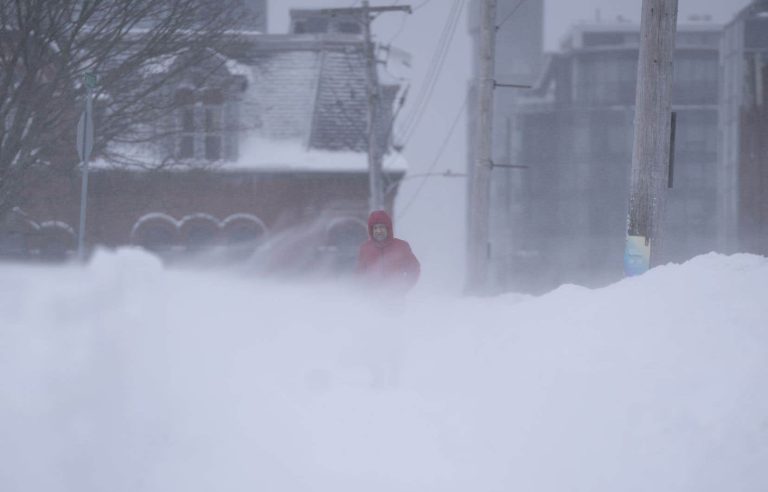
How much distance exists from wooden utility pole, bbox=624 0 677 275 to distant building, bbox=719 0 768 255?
33280 millimetres

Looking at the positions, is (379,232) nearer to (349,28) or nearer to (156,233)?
(156,233)

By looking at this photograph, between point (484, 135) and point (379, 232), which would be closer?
point (379, 232)

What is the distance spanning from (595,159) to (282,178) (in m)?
37.5

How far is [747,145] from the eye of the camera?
41.0 m

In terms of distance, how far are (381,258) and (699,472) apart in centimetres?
459

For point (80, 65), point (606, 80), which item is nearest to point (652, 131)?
point (80, 65)

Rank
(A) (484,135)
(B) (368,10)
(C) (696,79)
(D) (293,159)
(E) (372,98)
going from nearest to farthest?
(A) (484,135) → (E) (372,98) → (B) (368,10) → (D) (293,159) → (C) (696,79)

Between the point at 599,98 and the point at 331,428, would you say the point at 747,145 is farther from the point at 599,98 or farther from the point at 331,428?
the point at 331,428

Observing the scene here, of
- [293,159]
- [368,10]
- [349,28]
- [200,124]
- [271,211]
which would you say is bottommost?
[271,211]

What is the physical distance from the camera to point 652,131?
870 centimetres

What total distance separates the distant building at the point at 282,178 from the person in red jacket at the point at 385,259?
16587mm

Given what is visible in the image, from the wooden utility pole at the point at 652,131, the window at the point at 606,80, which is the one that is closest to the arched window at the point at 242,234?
the wooden utility pole at the point at 652,131

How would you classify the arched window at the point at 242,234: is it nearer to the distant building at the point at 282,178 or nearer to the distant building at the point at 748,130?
the distant building at the point at 282,178

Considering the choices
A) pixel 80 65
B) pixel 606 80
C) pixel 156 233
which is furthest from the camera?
pixel 606 80
